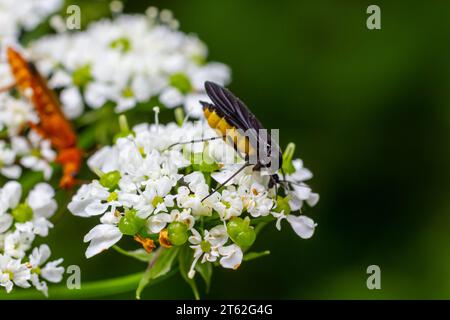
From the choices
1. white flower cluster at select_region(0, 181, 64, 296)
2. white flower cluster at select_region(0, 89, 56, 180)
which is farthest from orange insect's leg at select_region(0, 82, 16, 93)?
white flower cluster at select_region(0, 181, 64, 296)

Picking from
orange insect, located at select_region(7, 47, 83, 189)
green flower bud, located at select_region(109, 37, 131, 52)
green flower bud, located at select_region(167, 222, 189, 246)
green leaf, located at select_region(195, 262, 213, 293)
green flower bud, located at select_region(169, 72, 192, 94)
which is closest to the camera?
green flower bud, located at select_region(167, 222, 189, 246)

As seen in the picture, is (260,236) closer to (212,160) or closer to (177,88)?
(177,88)

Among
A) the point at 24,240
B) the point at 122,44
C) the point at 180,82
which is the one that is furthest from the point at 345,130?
the point at 24,240

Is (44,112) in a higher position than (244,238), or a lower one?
higher

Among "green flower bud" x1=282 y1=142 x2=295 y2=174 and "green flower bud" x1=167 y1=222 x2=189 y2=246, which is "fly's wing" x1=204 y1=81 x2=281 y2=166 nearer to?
"green flower bud" x1=282 y1=142 x2=295 y2=174

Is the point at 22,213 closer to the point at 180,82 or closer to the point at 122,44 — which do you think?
the point at 180,82

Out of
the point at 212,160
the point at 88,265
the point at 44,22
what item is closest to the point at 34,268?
the point at 212,160
